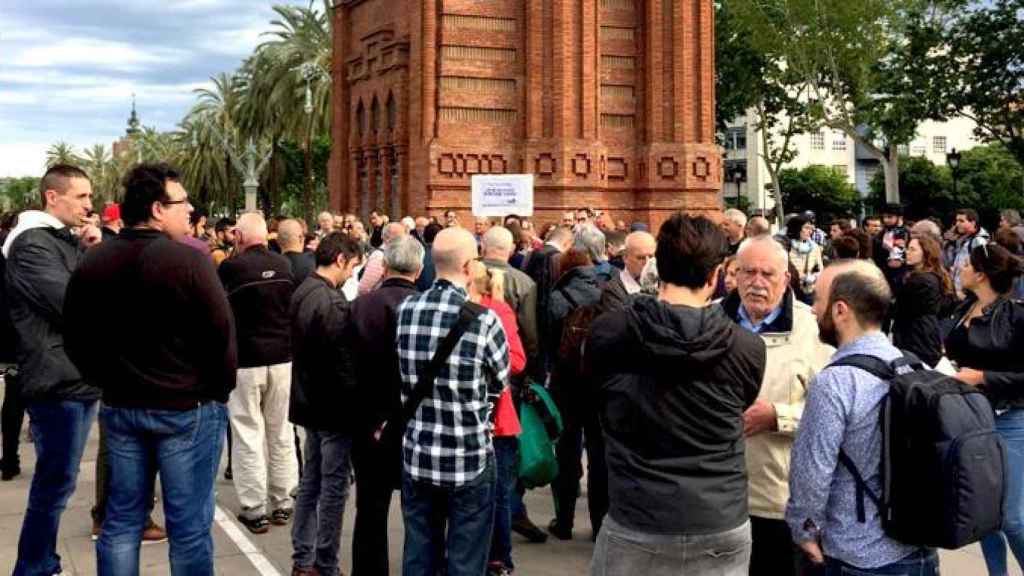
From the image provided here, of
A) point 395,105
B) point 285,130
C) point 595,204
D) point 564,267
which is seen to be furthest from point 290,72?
point 564,267

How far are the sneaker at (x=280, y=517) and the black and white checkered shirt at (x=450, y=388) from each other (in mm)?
3255

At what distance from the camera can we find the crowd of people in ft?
11.8

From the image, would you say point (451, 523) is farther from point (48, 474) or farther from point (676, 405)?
point (48, 474)

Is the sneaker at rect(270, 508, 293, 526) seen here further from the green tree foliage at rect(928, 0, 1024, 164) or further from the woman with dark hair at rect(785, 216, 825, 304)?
the green tree foliage at rect(928, 0, 1024, 164)

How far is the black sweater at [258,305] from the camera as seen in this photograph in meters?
7.78

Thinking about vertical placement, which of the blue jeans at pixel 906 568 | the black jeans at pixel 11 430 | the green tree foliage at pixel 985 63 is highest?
the green tree foliage at pixel 985 63

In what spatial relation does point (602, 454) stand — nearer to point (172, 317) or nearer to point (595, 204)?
point (172, 317)

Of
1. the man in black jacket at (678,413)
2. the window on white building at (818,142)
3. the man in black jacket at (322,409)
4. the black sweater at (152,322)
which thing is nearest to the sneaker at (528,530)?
the man in black jacket at (322,409)

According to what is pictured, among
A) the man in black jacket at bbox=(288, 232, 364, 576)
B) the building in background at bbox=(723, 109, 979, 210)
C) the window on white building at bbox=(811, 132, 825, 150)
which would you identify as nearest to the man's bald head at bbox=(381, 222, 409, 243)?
the man in black jacket at bbox=(288, 232, 364, 576)

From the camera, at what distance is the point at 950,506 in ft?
11.0

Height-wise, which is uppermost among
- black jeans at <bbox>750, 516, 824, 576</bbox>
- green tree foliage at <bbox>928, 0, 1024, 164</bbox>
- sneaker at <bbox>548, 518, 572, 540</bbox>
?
Answer: green tree foliage at <bbox>928, 0, 1024, 164</bbox>

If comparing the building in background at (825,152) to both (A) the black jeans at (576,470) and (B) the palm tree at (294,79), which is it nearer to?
(B) the palm tree at (294,79)

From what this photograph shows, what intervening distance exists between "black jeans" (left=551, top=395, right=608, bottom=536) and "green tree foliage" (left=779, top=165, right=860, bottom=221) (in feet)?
257

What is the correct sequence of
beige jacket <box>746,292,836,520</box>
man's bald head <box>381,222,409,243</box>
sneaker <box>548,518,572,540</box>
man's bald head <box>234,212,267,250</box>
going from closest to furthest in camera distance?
beige jacket <box>746,292,836,520</box> < man's bald head <box>381,222,409,243</box> < sneaker <box>548,518,572,540</box> < man's bald head <box>234,212,267,250</box>
